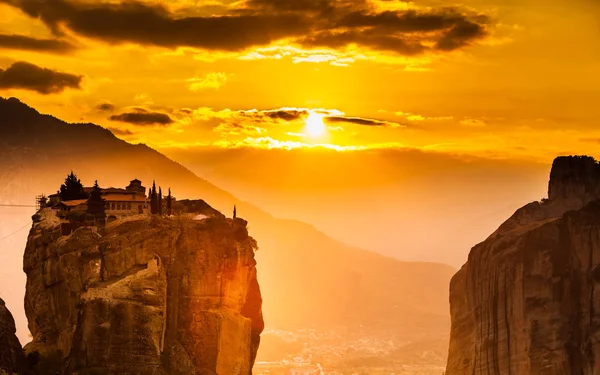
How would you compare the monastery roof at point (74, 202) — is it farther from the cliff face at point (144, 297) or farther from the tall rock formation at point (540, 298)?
the tall rock formation at point (540, 298)

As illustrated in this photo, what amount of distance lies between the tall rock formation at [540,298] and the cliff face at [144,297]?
83.3ft

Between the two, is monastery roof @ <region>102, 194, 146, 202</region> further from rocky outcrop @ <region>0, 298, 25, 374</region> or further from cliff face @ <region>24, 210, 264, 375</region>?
rocky outcrop @ <region>0, 298, 25, 374</region>

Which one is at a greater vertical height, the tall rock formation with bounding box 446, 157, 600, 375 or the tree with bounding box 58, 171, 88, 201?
the tree with bounding box 58, 171, 88, 201

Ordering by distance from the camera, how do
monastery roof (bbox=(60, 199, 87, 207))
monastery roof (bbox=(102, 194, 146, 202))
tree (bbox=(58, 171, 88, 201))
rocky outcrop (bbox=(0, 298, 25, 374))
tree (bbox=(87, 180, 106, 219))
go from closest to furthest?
rocky outcrop (bbox=(0, 298, 25, 374))
tree (bbox=(87, 180, 106, 219))
monastery roof (bbox=(60, 199, 87, 207))
monastery roof (bbox=(102, 194, 146, 202))
tree (bbox=(58, 171, 88, 201))

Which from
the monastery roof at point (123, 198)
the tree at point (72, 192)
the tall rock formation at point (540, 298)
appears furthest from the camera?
the tree at point (72, 192)

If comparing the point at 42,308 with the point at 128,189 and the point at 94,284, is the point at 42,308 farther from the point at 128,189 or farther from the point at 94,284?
the point at 128,189

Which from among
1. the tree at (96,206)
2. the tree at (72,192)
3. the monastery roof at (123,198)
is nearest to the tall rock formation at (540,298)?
the monastery roof at (123,198)

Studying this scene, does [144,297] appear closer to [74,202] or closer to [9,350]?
[9,350]

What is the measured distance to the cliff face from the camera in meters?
113

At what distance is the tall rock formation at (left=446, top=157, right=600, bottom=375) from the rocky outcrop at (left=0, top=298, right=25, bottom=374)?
158ft

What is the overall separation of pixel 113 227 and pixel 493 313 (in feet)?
134

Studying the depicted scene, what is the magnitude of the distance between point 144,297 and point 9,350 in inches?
536

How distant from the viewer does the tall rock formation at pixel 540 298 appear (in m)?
124

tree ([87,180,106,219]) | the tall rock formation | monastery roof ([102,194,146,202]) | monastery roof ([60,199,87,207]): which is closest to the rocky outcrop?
tree ([87,180,106,219])
